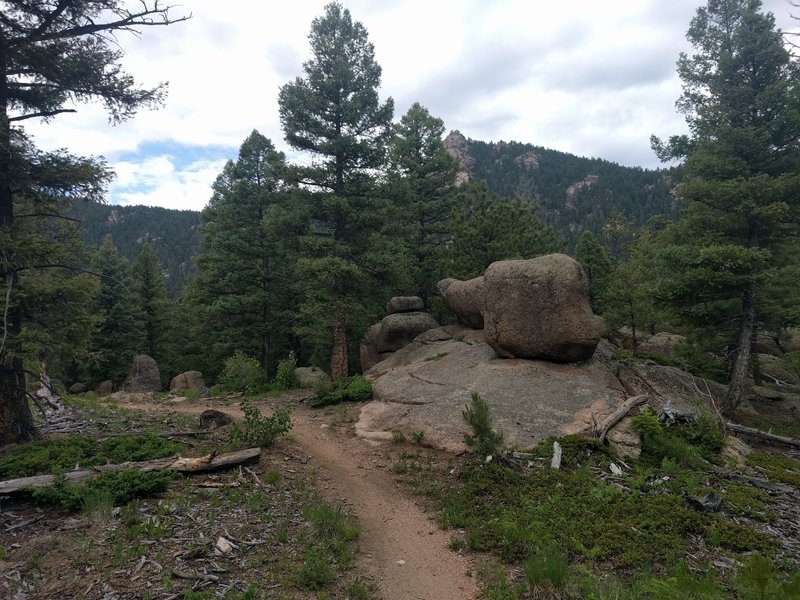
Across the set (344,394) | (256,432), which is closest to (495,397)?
(344,394)

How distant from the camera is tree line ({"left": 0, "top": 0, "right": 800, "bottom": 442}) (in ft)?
29.1

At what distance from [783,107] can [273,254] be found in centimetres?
2446

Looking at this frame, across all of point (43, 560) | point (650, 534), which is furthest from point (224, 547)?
point (650, 534)

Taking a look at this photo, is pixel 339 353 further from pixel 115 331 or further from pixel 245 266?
pixel 115 331

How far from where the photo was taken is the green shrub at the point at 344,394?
15164mm

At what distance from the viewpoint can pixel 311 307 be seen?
59.8 feet

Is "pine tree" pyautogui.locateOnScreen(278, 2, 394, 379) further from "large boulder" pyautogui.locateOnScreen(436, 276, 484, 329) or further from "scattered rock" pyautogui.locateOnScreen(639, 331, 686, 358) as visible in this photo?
"scattered rock" pyautogui.locateOnScreen(639, 331, 686, 358)

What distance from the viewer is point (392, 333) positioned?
2200 centimetres

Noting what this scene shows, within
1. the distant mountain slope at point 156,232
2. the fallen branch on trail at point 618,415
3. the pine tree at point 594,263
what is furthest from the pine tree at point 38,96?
the distant mountain slope at point 156,232

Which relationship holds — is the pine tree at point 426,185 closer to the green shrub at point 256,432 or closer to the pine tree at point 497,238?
the pine tree at point 497,238

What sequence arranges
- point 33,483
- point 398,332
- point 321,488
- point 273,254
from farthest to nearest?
point 273,254 → point 398,332 → point 321,488 → point 33,483

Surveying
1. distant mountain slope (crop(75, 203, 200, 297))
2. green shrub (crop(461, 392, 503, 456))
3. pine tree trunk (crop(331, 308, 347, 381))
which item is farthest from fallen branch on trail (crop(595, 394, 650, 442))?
distant mountain slope (crop(75, 203, 200, 297))

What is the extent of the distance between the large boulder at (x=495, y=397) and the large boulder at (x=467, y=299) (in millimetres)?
2577

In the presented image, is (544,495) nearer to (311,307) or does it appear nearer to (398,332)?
(311,307)
